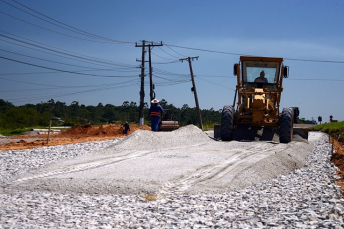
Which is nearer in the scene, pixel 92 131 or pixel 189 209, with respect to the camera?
pixel 189 209

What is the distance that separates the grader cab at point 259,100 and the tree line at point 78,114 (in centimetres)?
2516

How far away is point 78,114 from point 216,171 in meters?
59.3

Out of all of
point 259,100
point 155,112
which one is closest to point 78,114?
point 155,112

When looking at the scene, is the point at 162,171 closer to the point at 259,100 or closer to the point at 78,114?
the point at 259,100

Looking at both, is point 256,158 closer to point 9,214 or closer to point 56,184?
point 56,184

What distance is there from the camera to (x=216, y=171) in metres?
10.4

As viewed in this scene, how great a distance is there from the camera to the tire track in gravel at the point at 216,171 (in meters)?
8.44

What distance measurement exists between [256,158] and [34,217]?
24.9ft

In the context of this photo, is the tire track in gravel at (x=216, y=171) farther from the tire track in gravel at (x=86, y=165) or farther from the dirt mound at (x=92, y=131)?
the dirt mound at (x=92, y=131)

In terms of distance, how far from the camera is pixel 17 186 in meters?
8.60

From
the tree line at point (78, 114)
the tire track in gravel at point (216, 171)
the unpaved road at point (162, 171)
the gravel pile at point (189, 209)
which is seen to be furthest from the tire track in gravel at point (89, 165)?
the tree line at point (78, 114)

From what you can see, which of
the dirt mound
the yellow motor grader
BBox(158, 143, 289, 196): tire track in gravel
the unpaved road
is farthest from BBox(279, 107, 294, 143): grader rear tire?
the dirt mound

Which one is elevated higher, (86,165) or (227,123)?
(227,123)

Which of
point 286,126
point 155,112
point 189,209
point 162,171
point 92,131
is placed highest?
point 155,112
